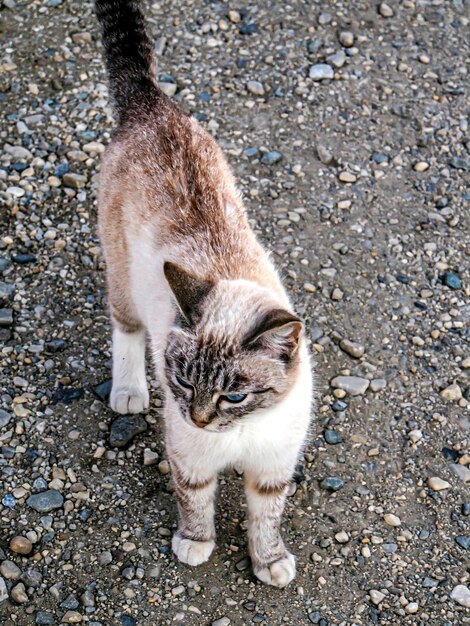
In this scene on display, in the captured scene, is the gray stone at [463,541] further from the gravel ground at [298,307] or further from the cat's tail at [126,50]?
the cat's tail at [126,50]

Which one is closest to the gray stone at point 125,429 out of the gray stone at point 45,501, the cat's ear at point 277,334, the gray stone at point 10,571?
the gray stone at point 45,501

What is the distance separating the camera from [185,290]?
11.4 feet

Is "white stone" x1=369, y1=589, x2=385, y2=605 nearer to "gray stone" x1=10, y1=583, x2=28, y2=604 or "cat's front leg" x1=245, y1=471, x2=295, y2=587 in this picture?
"cat's front leg" x1=245, y1=471, x2=295, y2=587

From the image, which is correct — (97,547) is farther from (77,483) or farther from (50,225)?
(50,225)

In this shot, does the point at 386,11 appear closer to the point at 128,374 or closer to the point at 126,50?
the point at 126,50

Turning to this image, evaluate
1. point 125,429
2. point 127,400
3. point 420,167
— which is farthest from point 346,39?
point 125,429

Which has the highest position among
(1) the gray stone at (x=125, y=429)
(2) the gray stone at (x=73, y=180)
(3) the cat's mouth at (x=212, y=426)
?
(3) the cat's mouth at (x=212, y=426)

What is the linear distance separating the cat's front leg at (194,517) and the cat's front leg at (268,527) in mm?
192

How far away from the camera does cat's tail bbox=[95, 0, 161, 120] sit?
4.74 m

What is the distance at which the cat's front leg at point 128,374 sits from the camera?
4.79m

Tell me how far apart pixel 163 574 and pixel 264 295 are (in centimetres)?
149

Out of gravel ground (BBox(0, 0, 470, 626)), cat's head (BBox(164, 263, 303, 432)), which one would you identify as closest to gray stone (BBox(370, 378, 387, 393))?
gravel ground (BBox(0, 0, 470, 626))

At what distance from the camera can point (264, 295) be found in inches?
144

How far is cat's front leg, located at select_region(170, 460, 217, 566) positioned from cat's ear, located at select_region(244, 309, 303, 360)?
2.92ft
